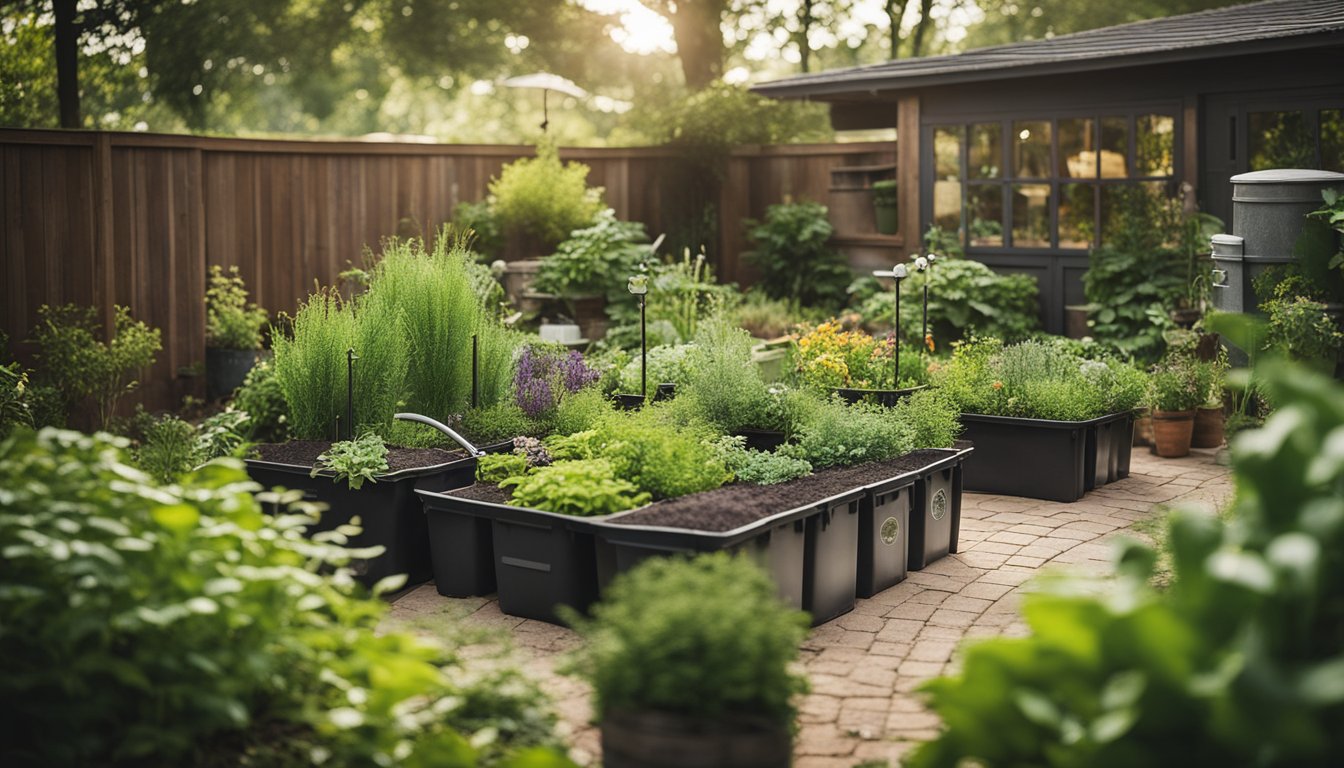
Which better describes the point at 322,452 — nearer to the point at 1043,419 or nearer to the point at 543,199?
the point at 1043,419

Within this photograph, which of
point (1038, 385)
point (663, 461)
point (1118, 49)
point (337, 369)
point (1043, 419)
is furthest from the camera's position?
point (1118, 49)

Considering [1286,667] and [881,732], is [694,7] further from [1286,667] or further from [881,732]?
[1286,667]

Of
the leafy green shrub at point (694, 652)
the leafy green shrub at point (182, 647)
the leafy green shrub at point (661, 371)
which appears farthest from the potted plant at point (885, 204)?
the leafy green shrub at point (182, 647)

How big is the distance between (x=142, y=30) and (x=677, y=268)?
1248 cm

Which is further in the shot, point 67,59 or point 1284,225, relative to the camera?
point 67,59

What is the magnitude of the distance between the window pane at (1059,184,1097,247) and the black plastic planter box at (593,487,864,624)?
658 centimetres

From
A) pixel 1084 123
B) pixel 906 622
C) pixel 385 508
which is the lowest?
pixel 906 622

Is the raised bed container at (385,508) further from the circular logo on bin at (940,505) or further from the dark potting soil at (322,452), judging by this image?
the circular logo on bin at (940,505)

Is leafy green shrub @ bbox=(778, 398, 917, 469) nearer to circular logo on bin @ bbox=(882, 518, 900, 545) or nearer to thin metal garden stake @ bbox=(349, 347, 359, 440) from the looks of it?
circular logo on bin @ bbox=(882, 518, 900, 545)

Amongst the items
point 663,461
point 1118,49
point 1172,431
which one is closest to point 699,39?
point 1118,49

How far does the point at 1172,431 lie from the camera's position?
893 centimetres

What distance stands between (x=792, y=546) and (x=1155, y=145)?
715 centimetres

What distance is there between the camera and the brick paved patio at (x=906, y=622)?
4344 mm

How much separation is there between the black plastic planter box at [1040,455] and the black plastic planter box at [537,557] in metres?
3.25
